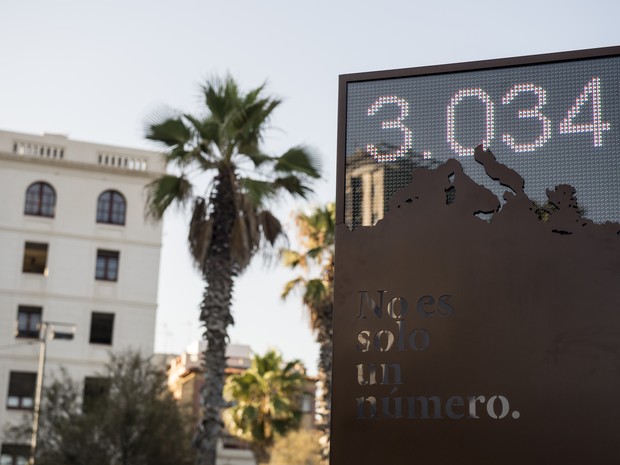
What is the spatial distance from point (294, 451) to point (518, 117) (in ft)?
112

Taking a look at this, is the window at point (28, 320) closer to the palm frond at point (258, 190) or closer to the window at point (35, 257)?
the window at point (35, 257)

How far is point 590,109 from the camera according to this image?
7.14 m

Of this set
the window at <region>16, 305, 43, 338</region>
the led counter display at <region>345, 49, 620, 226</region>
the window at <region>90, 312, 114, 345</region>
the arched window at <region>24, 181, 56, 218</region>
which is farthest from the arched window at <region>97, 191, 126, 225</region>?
the led counter display at <region>345, 49, 620, 226</region>

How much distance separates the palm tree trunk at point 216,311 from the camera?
65.7 feet

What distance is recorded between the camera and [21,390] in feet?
120

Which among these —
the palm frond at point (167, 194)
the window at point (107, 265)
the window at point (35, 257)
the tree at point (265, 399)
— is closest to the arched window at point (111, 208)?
the window at point (107, 265)

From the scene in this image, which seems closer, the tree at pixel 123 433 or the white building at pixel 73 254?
Answer: the tree at pixel 123 433

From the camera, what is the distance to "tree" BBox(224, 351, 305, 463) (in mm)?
34844

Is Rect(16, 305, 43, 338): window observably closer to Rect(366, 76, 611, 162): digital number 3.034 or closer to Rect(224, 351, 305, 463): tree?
Rect(224, 351, 305, 463): tree

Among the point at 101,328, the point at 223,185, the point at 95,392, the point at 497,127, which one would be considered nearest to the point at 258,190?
the point at 223,185

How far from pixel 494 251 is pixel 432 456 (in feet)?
4.67

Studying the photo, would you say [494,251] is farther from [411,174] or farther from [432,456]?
[432,456]

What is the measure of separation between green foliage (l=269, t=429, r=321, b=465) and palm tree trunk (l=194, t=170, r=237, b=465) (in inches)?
759

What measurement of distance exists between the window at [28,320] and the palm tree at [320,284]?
38.7 feet
